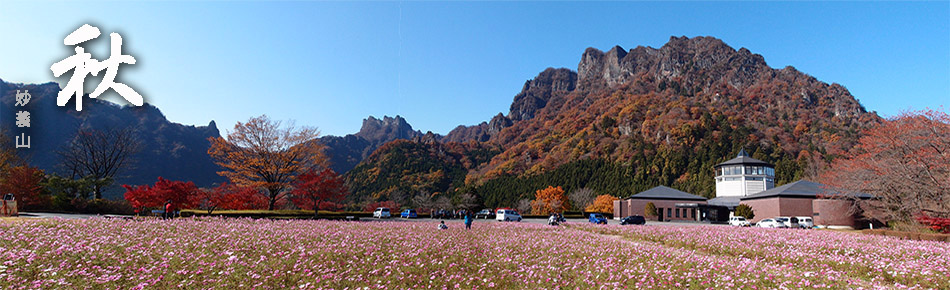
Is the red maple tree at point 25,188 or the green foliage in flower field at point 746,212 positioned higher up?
the red maple tree at point 25,188

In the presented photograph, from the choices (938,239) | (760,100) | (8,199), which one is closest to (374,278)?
(938,239)

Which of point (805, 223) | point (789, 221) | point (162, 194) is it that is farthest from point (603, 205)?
point (162, 194)

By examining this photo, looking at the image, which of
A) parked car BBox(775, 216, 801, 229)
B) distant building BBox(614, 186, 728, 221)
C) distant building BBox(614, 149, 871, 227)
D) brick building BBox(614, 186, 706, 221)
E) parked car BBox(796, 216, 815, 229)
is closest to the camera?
parked car BBox(775, 216, 801, 229)

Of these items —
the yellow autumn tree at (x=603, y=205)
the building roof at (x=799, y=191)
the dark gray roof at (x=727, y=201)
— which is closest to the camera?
the building roof at (x=799, y=191)

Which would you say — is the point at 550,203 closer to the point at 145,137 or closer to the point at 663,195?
the point at 663,195

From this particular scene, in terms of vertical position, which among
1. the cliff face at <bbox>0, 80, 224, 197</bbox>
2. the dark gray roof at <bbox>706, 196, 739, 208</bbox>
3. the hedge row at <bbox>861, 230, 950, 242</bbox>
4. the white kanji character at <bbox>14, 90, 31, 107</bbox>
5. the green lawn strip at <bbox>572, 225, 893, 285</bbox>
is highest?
the cliff face at <bbox>0, 80, 224, 197</bbox>

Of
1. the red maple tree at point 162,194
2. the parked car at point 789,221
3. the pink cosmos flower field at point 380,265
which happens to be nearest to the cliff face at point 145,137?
the red maple tree at point 162,194

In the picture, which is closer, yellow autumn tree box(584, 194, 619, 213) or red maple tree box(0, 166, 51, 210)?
red maple tree box(0, 166, 51, 210)

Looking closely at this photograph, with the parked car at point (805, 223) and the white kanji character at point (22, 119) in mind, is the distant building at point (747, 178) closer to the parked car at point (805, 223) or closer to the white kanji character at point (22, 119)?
the parked car at point (805, 223)

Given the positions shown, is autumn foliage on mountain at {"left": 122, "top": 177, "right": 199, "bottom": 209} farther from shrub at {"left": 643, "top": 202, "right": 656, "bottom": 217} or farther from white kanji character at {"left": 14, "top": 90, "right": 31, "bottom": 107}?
shrub at {"left": 643, "top": 202, "right": 656, "bottom": 217}

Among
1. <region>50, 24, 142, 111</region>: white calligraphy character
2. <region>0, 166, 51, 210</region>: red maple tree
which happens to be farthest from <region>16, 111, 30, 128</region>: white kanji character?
<region>0, 166, 51, 210</region>: red maple tree

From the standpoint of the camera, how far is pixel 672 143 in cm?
12350

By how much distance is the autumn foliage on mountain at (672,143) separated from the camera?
10669cm

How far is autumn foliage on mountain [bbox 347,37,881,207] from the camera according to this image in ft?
350
